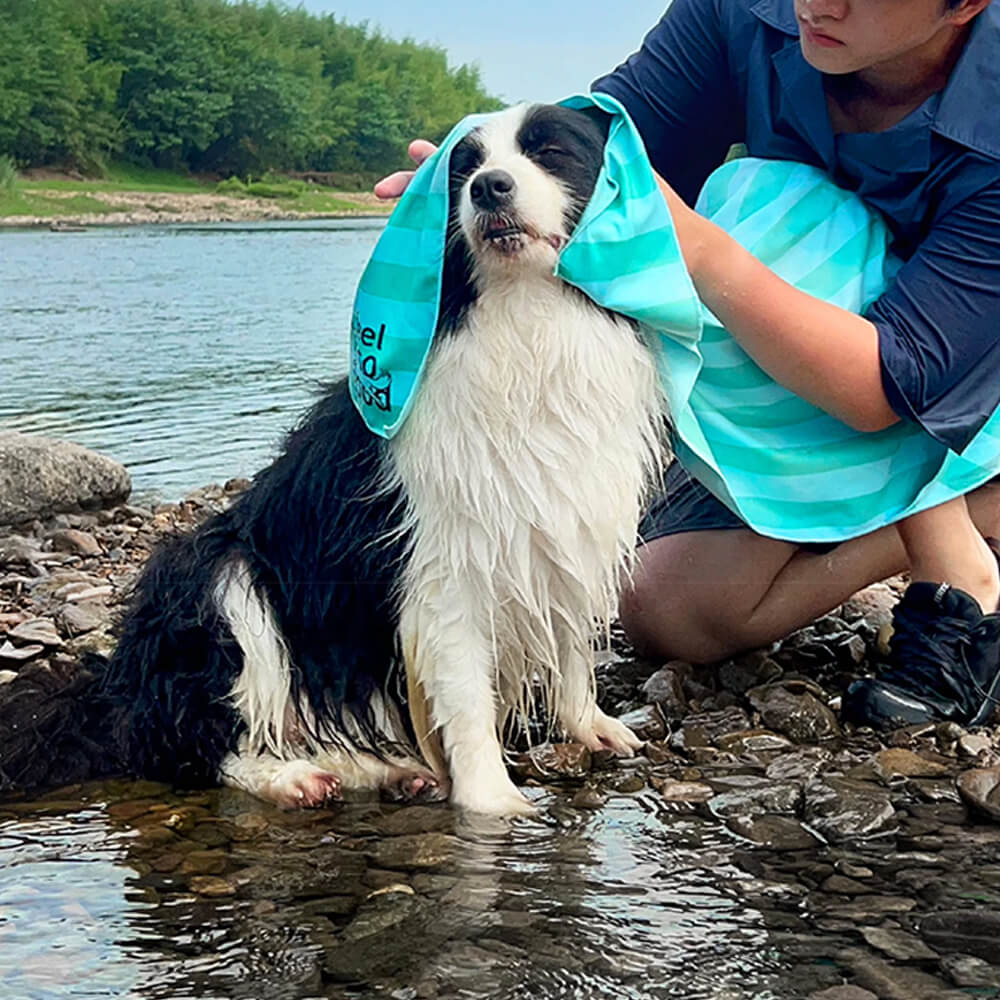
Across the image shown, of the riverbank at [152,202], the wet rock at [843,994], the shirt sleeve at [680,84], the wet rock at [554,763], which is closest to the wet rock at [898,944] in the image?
the wet rock at [843,994]

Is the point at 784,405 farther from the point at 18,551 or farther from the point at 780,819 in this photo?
the point at 18,551

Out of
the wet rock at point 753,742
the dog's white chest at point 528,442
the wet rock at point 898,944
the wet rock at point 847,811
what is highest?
the dog's white chest at point 528,442

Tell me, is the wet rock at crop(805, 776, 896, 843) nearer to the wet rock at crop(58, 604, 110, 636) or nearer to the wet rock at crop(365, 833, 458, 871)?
the wet rock at crop(365, 833, 458, 871)

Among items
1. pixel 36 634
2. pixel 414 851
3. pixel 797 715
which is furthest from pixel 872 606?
pixel 36 634

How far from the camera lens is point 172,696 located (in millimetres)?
3066

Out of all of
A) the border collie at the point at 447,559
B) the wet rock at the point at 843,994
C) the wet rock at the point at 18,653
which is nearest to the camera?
the wet rock at the point at 843,994

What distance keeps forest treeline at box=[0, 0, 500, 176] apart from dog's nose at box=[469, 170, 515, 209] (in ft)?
163

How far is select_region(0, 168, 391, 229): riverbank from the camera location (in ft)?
123

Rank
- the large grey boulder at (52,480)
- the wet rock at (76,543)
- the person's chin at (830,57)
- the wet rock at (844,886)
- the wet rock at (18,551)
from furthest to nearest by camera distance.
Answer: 1. the large grey boulder at (52,480)
2. the wet rock at (76,543)
3. the wet rock at (18,551)
4. the person's chin at (830,57)
5. the wet rock at (844,886)

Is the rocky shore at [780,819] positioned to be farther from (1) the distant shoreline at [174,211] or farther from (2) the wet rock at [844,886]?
(1) the distant shoreline at [174,211]

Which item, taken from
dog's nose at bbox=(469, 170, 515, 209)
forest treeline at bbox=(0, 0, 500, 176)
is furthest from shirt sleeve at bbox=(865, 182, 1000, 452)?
forest treeline at bbox=(0, 0, 500, 176)

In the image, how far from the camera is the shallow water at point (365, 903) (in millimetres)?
2146

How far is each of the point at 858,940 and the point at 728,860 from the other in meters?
0.40

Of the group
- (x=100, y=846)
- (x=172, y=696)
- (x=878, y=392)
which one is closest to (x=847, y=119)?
(x=878, y=392)
